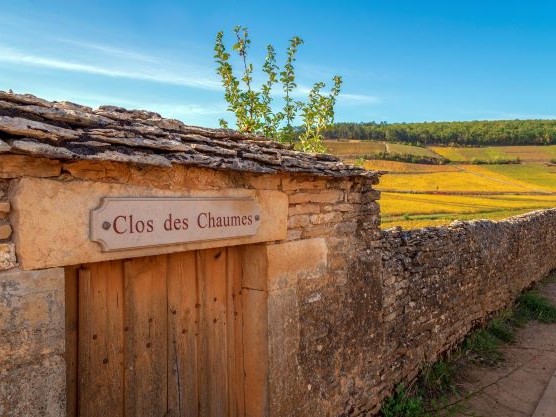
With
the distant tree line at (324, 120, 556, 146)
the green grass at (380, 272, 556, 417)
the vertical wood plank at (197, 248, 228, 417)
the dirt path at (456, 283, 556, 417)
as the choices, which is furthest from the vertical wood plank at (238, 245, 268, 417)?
the distant tree line at (324, 120, 556, 146)

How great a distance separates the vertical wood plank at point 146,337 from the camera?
314 centimetres

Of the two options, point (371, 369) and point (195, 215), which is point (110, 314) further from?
point (371, 369)

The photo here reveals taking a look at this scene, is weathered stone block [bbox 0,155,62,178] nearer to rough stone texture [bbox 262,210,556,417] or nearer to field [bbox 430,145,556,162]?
rough stone texture [bbox 262,210,556,417]

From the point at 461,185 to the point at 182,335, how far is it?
129ft

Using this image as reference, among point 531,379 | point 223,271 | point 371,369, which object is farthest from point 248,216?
point 531,379

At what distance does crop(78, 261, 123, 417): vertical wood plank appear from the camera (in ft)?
9.52

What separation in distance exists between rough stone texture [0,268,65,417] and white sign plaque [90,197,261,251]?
345mm

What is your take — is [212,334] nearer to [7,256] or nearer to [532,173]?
[7,256]

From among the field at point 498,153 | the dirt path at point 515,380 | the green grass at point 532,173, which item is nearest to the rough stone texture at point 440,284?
the dirt path at point 515,380

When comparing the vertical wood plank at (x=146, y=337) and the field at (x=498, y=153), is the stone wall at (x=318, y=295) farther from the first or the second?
the field at (x=498, y=153)

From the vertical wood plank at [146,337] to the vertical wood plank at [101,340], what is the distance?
0.06m

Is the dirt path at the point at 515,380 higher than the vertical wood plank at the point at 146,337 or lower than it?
lower

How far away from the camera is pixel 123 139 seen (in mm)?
2682

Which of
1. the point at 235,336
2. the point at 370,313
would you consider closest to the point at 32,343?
the point at 235,336
